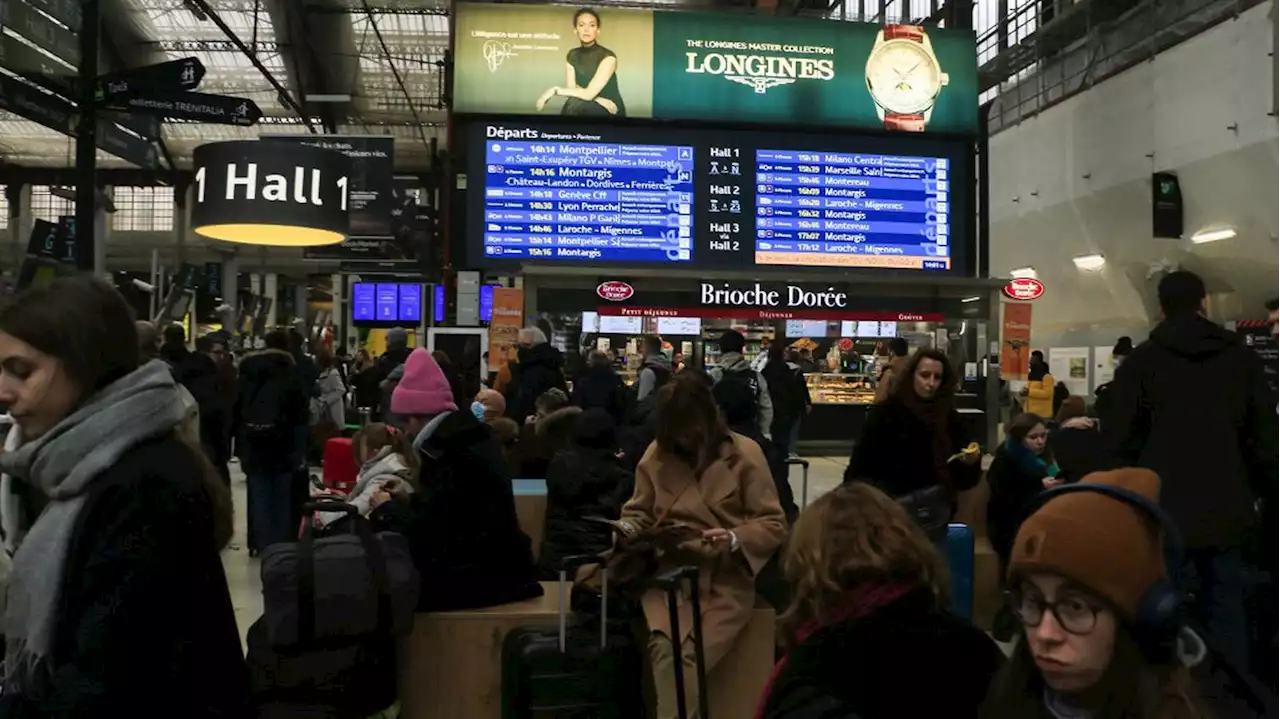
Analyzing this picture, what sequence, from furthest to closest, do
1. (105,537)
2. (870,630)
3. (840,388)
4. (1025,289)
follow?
(1025,289) → (840,388) → (870,630) → (105,537)

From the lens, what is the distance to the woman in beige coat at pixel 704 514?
3432 mm

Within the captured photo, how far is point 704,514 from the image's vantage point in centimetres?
351

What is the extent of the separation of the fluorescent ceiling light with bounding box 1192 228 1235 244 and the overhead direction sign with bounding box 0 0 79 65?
42.6 feet

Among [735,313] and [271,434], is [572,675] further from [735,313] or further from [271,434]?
[735,313]

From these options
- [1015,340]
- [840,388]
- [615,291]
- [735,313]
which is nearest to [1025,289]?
[1015,340]

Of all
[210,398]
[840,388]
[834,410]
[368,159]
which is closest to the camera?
[210,398]

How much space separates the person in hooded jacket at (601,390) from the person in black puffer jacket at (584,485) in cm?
310

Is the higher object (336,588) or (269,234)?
(269,234)

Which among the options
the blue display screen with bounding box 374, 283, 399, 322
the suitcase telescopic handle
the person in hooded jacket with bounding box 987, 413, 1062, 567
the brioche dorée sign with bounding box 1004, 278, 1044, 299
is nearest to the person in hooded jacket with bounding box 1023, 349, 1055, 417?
the brioche dorée sign with bounding box 1004, 278, 1044, 299

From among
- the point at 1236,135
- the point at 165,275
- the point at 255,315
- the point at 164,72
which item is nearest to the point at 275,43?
the point at 255,315

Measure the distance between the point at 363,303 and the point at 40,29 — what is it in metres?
12.2

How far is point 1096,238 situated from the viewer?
15.9m

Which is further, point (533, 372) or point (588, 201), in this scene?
point (588, 201)

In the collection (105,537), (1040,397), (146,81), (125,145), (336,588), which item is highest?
(146,81)
